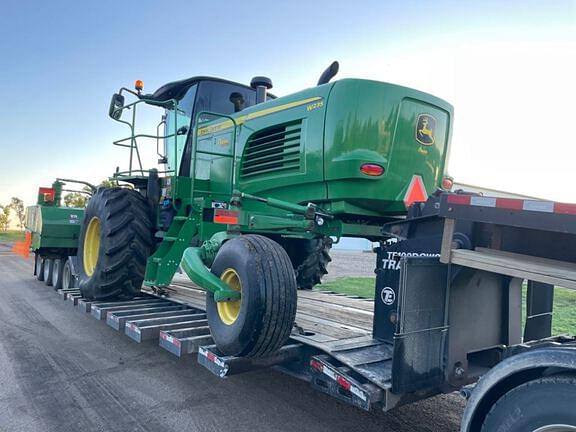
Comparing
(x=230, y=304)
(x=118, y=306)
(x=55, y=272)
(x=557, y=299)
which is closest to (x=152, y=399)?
(x=230, y=304)

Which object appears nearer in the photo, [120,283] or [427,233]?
[427,233]

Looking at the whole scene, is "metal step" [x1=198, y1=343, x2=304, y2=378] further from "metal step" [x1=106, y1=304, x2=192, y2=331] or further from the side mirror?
the side mirror

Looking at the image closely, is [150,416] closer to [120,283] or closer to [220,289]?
[220,289]

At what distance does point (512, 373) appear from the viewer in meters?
2.00

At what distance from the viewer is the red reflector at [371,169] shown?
3846 millimetres

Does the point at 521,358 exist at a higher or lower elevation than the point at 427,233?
lower

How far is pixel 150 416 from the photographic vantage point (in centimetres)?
355

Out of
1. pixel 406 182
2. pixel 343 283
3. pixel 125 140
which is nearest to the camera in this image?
pixel 406 182

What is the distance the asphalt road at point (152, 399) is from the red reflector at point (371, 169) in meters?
1.98

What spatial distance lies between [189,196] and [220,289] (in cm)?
241

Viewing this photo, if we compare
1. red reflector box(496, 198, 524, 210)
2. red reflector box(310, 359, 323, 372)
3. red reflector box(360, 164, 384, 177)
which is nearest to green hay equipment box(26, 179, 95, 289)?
red reflector box(360, 164, 384, 177)

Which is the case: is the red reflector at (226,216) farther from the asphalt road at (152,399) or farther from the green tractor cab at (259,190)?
the asphalt road at (152,399)

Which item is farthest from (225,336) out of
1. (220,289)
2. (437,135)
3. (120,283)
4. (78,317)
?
(78,317)

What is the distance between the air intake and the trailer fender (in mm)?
2674
